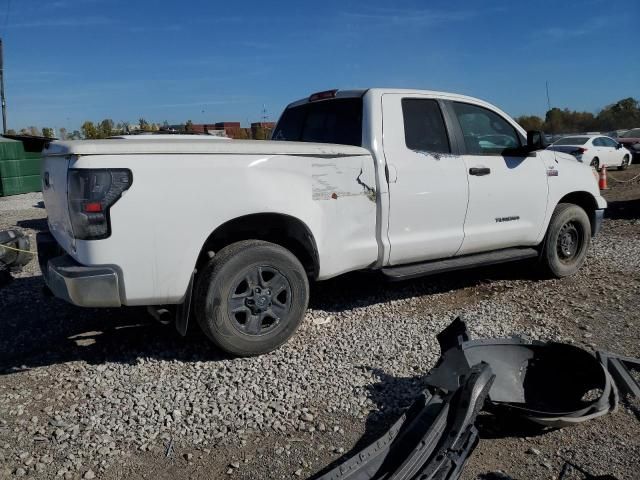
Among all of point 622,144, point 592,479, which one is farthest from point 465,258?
point 622,144

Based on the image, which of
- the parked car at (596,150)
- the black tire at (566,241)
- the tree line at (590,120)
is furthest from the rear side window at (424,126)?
the tree line at (590,120)

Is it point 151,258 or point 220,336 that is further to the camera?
point 220,336

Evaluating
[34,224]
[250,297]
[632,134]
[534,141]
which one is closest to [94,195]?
[250,297]

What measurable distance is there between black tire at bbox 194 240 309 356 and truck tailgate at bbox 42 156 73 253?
956 mm

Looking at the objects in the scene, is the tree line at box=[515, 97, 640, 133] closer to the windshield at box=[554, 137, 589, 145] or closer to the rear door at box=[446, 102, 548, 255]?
the windshield at box=[554, 137, 589, 145]

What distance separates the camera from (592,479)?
287cm

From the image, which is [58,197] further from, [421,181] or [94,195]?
[421,181]

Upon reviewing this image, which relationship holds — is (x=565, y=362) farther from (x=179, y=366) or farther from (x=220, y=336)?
(x=179, y=366)

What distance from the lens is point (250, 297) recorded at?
164 inches

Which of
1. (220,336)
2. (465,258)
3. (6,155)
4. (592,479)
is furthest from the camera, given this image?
(6,155)

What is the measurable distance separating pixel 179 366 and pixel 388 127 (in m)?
2.55

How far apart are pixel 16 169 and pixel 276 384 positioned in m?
15.7

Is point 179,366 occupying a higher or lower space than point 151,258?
lower

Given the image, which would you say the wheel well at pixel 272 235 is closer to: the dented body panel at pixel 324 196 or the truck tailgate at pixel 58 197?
the dented body panel at pixel 324 196
